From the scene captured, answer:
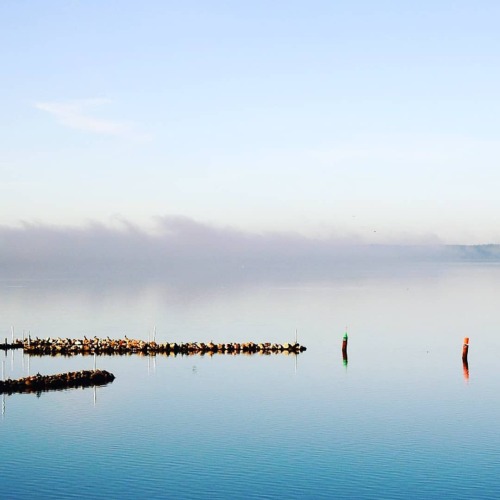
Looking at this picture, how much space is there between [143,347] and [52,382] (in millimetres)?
30830

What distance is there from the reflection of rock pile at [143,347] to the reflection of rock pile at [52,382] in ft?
78.9

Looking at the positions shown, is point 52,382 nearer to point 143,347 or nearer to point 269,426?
point 269,426

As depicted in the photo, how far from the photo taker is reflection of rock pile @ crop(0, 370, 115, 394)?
79.6m

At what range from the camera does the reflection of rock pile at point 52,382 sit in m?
79.6

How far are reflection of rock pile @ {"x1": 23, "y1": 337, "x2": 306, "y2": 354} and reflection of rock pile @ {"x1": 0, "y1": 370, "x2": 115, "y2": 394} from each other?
24044 mm

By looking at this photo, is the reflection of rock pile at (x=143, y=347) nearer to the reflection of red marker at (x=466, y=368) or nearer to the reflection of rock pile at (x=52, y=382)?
the reflection of rock pile at (x=52, y=382)

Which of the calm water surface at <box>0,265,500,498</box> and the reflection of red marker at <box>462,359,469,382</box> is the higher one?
the reflection of red marker at <box>462,359,469,382</box>

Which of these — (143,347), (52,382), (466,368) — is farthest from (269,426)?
(143,347)

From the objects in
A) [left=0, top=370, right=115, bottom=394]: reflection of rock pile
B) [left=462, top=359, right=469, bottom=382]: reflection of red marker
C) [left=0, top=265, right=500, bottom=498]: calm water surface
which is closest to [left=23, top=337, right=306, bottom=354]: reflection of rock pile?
[left=0, top=265, right=500, bottom=498]: calm water surface

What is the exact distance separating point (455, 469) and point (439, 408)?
19201 millimetres

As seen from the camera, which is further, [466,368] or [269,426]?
[466,368]

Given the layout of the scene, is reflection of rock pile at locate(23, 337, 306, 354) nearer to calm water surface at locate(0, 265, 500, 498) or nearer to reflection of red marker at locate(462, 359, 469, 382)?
calm water surface at locate(0, 265, 500, 498)

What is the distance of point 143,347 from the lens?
111438 mm

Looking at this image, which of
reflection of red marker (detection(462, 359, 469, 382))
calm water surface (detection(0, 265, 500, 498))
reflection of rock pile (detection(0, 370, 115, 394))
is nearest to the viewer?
calm water surface (detection(0, 265, 500, 498))
